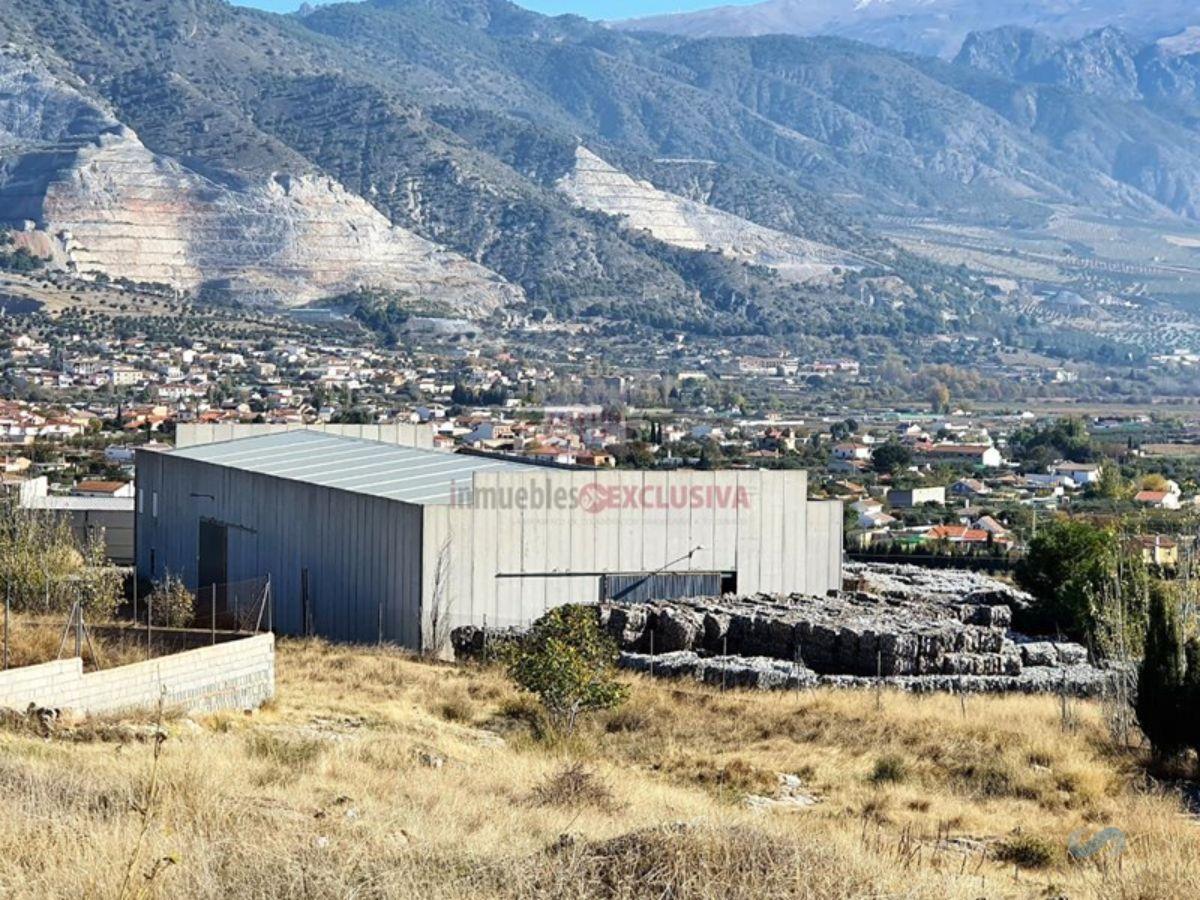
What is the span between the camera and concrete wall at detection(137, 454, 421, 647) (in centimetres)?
2989

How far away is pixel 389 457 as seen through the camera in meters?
37.4

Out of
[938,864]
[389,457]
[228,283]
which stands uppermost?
[228,283]

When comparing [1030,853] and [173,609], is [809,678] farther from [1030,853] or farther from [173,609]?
[1030,853]

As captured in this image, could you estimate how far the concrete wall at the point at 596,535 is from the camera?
29953mm

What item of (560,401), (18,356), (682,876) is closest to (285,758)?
(682,876)

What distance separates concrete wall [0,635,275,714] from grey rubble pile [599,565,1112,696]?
22.1 ft

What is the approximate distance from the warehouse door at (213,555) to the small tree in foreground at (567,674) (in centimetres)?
1228

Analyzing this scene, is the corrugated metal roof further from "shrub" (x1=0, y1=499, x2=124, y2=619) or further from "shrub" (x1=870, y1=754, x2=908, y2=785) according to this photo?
"shrub" (x1=870, y1=754, x2=908, y2=785)

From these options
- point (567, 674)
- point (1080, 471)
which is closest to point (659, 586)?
point (567, 674)

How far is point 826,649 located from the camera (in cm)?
2830

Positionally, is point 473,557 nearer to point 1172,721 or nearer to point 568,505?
point 568,505

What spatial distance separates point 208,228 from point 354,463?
148450mm

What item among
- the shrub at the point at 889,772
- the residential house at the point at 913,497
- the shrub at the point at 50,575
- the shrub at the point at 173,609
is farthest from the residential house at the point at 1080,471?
the shrub at the point at 889,772

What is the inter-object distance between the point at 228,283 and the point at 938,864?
165363 mm
